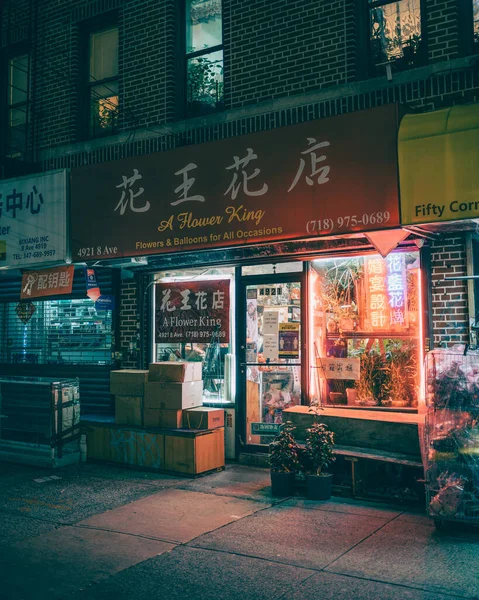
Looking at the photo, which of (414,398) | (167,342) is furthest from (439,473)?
(167,342)

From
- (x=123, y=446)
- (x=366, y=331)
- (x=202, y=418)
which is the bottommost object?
(x=123, y=446)

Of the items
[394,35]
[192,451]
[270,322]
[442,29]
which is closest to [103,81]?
[394,35]

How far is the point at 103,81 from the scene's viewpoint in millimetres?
11180

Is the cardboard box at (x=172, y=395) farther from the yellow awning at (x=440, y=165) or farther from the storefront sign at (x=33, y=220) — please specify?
the yellow awning at (x=440, y=165)

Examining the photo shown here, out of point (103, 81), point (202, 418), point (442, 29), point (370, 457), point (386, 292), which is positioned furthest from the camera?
point (103, 81)

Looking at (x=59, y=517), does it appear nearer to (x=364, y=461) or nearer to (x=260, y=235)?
(x=364, y=461)

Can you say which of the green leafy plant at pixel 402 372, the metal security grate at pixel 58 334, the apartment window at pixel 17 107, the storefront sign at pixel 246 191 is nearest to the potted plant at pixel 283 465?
the green leafy plant at pixel 402 372

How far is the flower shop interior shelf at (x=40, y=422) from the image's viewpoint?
921 centimetres

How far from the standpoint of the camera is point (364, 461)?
7.30m

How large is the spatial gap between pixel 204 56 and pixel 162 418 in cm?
577

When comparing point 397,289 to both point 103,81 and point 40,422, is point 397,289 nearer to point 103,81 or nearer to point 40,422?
point 40,422

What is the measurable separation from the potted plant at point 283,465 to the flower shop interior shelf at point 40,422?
343cm

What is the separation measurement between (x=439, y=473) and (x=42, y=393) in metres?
5.87

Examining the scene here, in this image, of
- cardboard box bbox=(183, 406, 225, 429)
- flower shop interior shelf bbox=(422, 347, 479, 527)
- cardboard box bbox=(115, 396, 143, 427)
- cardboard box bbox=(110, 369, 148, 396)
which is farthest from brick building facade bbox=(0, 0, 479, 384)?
cardboard box bbox=(183, 406, 225, 429)
